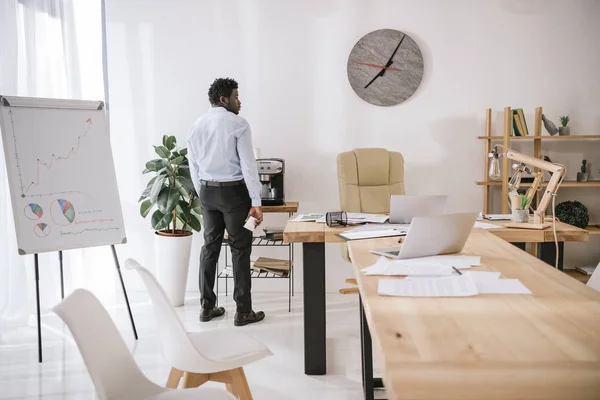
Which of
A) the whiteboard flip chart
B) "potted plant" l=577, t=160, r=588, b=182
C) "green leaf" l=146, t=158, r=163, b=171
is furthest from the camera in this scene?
"potted plant" l=577, t=160, r=588, b=182

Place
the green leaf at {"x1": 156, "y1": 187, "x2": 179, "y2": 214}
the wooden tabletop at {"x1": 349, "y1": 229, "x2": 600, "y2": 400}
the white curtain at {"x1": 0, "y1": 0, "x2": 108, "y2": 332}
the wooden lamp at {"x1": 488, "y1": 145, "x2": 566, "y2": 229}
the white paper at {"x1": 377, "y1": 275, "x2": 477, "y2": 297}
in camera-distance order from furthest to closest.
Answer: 1. the green leaf at {"x1": 156, "y1": 187, "x2": 179, "y2": 214}
2. the white curtain at {"x1": 0, "y1": 0, "x2": 108, "y2": 332}
3. the wooden lamp at {"x1": 488, "y1": 145, "x2": 566, "y2": 229}
4. the white paper at {"x1": 377, "y1": 275, "x2": 477, "y2": 297}
5. the wooden tabletop at {"x1": 349, "y1": 229, "x2": 600, "y2": 400}

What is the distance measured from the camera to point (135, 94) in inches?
184

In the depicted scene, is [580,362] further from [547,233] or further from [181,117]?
[181,117]

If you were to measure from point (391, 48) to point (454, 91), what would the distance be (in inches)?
23.4

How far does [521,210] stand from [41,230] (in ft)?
8.30

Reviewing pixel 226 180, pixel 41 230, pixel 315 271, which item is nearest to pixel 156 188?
pixel 226 180

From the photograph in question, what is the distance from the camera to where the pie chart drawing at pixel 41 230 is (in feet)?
10.5

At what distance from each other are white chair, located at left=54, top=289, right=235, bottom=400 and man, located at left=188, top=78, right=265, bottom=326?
2.10 m

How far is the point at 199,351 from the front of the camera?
1.72 m

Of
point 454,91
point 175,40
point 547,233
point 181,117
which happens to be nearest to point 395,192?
point 454,91

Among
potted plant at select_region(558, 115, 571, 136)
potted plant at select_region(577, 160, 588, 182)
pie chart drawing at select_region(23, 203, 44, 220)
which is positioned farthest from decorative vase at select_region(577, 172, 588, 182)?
pie chart drawing at select_region(23, 203, 44, 220)

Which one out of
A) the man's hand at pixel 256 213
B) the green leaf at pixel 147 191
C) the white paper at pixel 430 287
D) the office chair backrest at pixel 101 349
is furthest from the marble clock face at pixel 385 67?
the office chair backrest at pixel 101 349

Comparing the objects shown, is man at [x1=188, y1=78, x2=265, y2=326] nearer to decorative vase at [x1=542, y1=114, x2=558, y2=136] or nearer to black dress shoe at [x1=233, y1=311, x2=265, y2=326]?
black dress shoe at [x1=233, y1=311, x2=265, y2=326]

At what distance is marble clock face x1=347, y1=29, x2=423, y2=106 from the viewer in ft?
14.8
